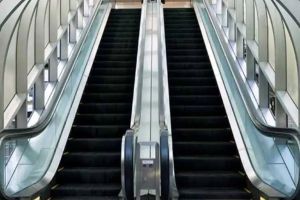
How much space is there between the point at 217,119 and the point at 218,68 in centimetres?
159

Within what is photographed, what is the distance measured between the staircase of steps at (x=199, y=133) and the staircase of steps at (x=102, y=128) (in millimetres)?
885

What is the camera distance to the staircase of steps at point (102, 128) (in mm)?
6777

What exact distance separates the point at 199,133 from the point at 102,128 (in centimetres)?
159

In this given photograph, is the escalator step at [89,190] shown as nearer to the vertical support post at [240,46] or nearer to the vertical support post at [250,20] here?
the vertical support post at [250,20]

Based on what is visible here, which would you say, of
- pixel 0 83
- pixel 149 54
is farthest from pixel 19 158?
pixel 149 54

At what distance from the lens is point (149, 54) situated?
1016 cm

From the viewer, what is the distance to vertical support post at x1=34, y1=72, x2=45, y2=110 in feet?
31.2

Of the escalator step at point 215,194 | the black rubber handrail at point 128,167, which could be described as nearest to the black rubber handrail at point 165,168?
the black rubber handrail at point 128,167

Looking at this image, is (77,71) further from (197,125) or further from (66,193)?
(66,193)

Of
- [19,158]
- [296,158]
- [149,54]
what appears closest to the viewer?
[296,158]

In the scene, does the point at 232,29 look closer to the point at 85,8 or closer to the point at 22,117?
the point at 85,8

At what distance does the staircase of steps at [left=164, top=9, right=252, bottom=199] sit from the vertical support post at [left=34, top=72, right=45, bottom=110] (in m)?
2.53

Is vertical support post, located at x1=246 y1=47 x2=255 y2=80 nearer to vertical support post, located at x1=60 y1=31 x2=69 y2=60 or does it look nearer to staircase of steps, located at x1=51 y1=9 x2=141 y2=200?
staircase of steps, located at x1=51 y1=9 x2=141 y2=200

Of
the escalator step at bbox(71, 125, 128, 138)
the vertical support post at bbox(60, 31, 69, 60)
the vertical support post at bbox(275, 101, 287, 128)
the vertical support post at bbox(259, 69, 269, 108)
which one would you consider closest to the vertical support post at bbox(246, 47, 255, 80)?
the vertical support post at bbox(259, 69, 269, 108)
